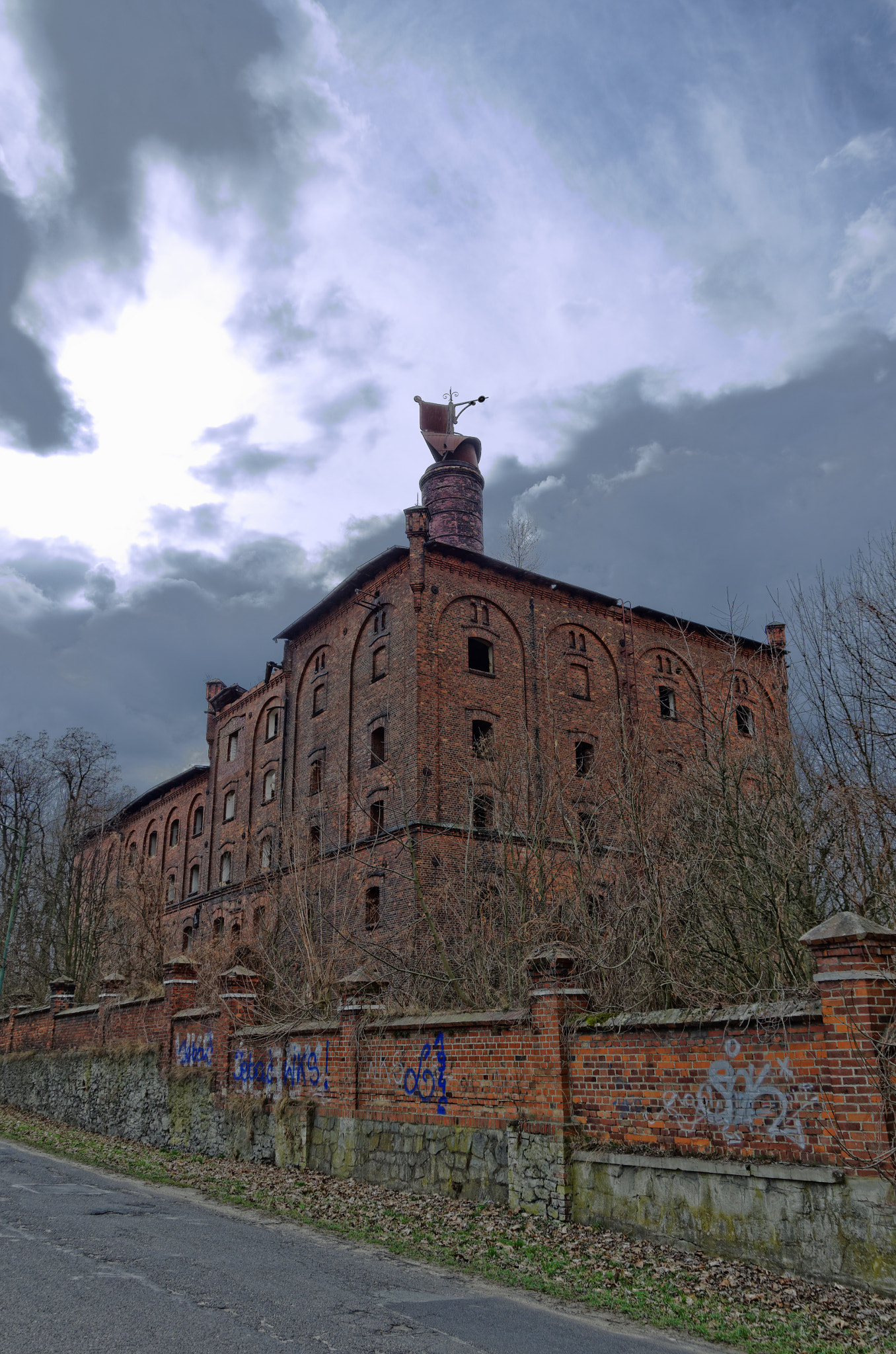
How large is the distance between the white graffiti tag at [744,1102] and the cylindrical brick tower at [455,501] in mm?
25728

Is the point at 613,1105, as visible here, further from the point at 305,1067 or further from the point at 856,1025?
the point at 305,1067

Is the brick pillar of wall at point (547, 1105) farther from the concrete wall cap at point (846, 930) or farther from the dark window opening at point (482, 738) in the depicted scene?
the dark window opening at point (482, 738)

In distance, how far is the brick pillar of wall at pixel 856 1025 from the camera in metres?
6.20

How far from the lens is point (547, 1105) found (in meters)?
8.74

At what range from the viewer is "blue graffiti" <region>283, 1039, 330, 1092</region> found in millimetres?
12109

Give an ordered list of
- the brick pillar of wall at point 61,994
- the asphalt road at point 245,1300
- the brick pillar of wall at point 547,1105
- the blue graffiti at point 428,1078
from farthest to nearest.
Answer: the brick pillar of wall at point 61,994 < the blue graffiti at point 428,1078 < the brick pillar of wall at point 547,1105 < the asphalt road at point 245,1300

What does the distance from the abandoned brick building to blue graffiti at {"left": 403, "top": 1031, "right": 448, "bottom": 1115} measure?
31.5ft

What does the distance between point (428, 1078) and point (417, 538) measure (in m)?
17.5

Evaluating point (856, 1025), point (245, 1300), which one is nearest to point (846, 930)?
point (856, 1025)

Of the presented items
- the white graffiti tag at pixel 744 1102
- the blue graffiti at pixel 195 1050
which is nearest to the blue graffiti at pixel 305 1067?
the blue graffiti at pixel 195 1050

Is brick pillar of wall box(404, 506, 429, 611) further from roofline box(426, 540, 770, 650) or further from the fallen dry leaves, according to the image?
the fallen dry leaves

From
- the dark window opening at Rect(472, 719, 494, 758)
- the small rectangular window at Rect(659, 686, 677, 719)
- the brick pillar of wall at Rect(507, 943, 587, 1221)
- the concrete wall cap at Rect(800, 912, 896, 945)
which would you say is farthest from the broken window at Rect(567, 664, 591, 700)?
the concrete wall cap at Rect(800, 912, 896, 945)

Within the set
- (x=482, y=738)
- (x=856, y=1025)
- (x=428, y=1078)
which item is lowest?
(x=428, y=1078)

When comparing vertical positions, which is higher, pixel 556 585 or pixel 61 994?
pixel 556 585
